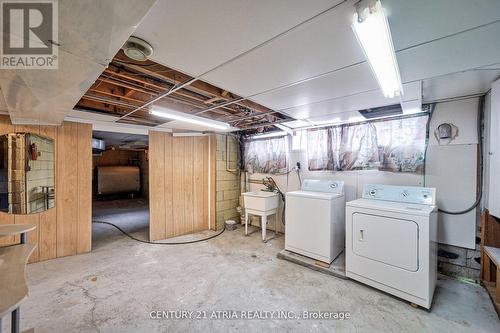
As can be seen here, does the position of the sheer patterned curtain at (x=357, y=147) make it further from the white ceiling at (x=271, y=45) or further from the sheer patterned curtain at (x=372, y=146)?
the white ceiling at (x=271, y=45)

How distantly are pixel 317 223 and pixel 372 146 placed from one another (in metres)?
1.45

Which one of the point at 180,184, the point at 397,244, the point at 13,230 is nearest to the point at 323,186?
the point at 397,244

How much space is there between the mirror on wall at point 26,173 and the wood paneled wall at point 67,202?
0.08m

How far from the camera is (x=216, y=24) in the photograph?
1090 mm

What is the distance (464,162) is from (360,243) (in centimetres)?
161

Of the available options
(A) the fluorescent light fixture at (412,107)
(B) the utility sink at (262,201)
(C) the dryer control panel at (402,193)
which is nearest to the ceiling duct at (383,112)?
(A) the fluorescent light fixture at (412,107)

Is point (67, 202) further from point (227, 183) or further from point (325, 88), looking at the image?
point (325, 88)

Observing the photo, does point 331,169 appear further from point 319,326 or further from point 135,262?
point 135,262

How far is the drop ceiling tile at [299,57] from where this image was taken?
3.61 ft

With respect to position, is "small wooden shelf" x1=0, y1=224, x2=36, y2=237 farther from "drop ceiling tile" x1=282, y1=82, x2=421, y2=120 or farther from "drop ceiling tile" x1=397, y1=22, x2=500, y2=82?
"drop ceiling tile" x1=397, y1=22, x2=500, y2=82

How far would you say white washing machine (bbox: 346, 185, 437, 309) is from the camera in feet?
6.34

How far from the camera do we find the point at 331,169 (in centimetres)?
337

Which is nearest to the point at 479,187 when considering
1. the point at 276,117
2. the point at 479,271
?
the point at 479,271

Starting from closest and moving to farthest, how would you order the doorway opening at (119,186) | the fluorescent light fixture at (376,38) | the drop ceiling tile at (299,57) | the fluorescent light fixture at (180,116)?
the fluorescent light fixture at (376,38)
the drop ceiling tile at (299,57)
the fluorescent light fixture at (180,116)
the doorway opening at (119,186)
